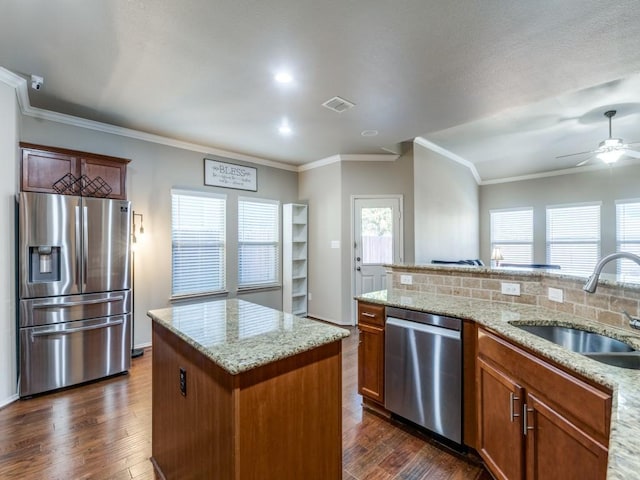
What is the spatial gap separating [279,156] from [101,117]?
2.42m

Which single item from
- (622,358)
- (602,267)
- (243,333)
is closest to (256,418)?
(243,333)

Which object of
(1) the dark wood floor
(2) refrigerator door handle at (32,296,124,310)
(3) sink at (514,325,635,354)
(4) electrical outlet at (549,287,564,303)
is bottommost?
(1) the dark wood floor

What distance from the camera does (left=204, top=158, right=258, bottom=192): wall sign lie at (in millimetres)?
4594

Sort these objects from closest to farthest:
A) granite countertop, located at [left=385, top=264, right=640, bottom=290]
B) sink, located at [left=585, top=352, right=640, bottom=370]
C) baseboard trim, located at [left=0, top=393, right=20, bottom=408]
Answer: sink, located at [left=585, top=352, right=640, bottom=370]
granite countertop, located at [left=385, top=264, right=640, bottom=290]
baseboard trim, located at [left=0, top=393, right=20, bottom=408]

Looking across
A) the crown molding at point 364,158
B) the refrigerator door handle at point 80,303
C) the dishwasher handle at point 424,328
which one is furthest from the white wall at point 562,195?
the refrigerator door handle at point 80,303

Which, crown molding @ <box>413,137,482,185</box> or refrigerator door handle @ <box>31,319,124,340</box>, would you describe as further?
crown molding @ <box>413,137,482,185</box>

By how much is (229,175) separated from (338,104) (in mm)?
2349

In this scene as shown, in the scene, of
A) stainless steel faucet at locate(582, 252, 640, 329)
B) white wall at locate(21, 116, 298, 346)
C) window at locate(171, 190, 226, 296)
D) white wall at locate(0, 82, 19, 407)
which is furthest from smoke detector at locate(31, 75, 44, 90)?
stainless steel faucet at locate(582, 252, 640, 329)

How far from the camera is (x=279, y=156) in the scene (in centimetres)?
508

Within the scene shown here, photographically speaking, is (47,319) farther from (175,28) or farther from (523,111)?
(523,111)

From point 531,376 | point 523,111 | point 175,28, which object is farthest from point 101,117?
point 523,111

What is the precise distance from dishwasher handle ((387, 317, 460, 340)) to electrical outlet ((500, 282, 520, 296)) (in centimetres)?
59

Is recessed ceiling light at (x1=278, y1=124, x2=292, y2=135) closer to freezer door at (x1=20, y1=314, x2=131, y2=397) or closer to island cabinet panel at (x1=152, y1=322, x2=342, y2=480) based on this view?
freezer door at (x1=20, y1=314, x2=131, y2=397)

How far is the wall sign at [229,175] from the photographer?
4.59 m
